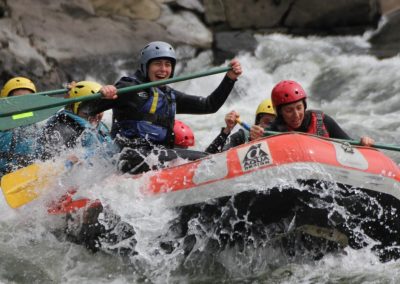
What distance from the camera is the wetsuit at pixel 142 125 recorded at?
518cm

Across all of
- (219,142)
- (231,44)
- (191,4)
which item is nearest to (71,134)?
(219,142)

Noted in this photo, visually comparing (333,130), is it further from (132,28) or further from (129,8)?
(129,8)

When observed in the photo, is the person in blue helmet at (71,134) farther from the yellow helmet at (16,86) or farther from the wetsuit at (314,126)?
the wetsuit at (314,126)

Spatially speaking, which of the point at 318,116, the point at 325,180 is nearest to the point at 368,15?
the point at 318,116

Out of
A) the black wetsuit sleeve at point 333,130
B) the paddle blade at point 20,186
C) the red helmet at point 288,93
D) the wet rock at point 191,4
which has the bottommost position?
the paddle blade at point 20,186

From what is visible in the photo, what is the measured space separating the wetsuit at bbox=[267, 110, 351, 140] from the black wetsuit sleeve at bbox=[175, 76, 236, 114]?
1.82 feet

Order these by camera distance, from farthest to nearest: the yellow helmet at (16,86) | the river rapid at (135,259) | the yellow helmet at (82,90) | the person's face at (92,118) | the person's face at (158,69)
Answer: the yellow helmet at (16,86) < the yellow helmet at (82,90) < the person's face at (92,118) < the person's face at (158,69) < the river rapid at (135,259)

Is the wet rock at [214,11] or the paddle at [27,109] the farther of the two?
the wet rock at [214,11]

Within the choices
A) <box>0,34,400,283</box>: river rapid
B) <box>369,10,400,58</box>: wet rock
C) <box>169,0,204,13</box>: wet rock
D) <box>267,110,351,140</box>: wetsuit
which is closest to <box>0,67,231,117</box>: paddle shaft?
<box>0,34,400,283</box>: river rapid

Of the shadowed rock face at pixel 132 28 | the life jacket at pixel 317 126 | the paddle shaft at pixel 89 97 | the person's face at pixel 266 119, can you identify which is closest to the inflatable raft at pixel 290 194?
the life jacket at pixel 317 126

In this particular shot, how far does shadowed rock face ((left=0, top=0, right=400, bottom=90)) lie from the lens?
11.1 metres

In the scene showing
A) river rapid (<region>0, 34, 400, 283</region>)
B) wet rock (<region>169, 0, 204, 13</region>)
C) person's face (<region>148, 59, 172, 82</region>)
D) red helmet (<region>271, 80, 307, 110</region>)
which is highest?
wet rock (<region>169, 0, 204, 13</region>)

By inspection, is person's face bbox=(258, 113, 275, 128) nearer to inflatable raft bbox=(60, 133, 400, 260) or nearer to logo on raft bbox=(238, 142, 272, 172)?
inflatable raft bbox=(60, 133, 400, 260)

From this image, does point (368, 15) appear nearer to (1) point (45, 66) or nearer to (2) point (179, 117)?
(2) point (179, 117)
